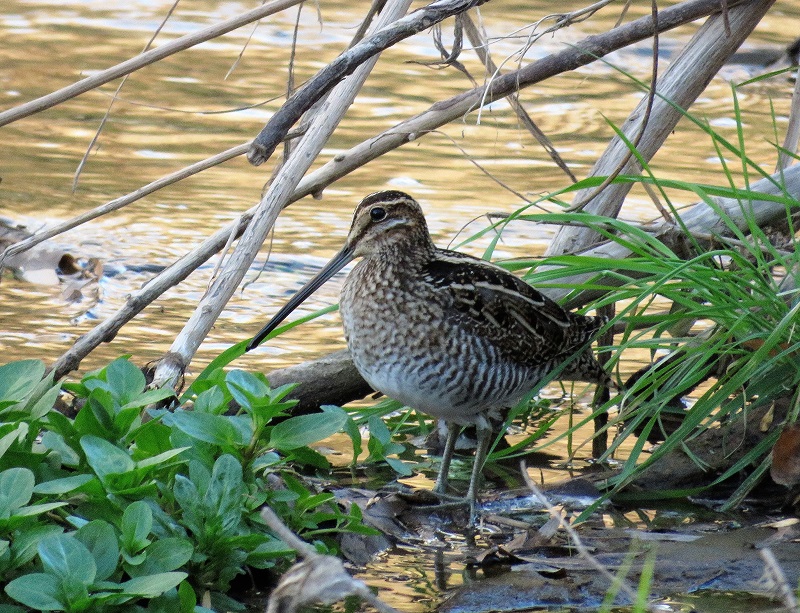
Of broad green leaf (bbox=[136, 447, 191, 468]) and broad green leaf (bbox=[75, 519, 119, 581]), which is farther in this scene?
broad green leaf (bbox=[136, 447, 191, 468])

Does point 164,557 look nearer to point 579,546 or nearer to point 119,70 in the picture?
point 579,546

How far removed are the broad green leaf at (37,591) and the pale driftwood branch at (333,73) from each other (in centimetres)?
108

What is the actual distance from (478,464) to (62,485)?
1583mm

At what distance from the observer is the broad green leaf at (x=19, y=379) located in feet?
11.5

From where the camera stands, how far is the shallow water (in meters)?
5.98

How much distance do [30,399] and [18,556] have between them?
0.54 m

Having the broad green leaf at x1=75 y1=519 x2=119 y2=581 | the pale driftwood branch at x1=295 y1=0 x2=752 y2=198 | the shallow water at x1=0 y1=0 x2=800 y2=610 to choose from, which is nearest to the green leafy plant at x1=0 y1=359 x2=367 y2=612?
the broad green leaf at x1=75 y1=519 x2=119 y2=581

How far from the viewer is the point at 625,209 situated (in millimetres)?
7461

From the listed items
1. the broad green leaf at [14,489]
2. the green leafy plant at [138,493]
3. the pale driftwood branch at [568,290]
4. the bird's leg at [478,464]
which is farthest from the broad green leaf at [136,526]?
the pale driftwood branch at [568,290]

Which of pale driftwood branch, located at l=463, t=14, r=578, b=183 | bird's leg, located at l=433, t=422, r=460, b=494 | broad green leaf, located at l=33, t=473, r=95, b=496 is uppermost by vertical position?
pale driftwood branch, located at l=463, t=14, r=578, b=183

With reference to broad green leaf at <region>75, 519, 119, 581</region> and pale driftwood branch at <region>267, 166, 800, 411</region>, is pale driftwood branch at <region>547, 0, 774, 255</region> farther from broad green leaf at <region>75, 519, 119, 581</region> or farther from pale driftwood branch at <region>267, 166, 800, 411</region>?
broad green leaf at <region>75, 519, 119, 581</region>

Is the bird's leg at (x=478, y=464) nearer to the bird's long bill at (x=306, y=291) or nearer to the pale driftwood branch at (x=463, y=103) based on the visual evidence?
the bird's long bill at (x=306, y=291)

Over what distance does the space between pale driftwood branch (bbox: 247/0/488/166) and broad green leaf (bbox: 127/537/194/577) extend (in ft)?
3.05

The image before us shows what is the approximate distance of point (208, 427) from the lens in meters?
3.42
